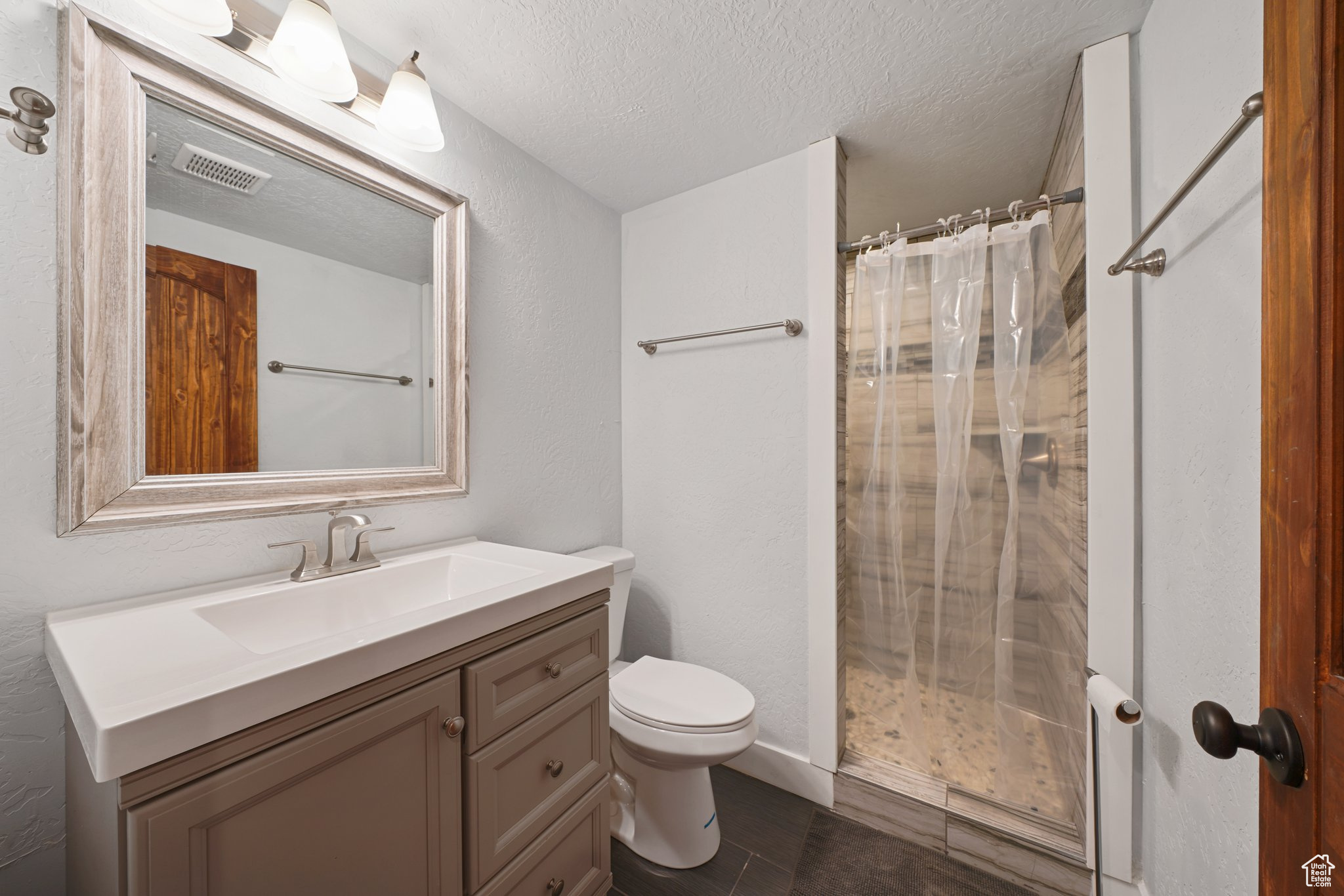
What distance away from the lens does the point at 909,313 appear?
156cm

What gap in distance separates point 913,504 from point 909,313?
0.63 m

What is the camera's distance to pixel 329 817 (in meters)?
0.69

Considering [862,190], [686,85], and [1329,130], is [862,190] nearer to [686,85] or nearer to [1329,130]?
[686,85]

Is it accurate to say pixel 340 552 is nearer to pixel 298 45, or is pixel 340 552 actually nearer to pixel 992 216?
pixel 298 45

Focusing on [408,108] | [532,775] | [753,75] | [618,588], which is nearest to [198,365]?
[408,108]

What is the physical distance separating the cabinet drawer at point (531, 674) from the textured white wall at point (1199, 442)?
1124mm

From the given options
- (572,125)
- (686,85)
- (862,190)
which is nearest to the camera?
(686,85)

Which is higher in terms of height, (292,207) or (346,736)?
(292,207)

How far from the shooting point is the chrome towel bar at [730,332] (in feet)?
5.31

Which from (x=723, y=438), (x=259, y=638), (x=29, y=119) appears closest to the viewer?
(x=29, y=119)

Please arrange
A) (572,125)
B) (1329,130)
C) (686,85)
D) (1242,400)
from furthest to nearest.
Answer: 1. (572,125)
2. (686,85)
3. (1242,400)
4. (1329,130)

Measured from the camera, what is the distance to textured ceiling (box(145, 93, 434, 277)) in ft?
3.10

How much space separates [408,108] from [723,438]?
133 centimetres

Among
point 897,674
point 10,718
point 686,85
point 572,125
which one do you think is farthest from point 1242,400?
point 10,718
